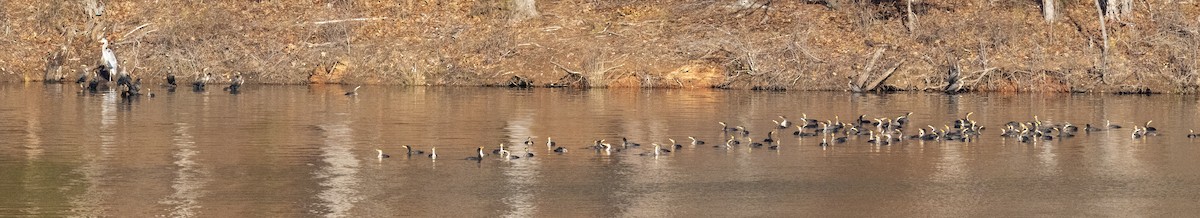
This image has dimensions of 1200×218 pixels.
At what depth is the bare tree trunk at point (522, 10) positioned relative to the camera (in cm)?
5428

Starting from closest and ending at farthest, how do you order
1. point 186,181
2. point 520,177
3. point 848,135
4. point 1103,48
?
point 186,181
point 520,177
point 848,135
point 1103,48

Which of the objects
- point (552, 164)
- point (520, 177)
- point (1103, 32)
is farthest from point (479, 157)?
point (1103, 32)

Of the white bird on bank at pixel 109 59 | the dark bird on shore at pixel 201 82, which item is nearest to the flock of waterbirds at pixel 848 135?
the dark bird on shore at pixel 201 82

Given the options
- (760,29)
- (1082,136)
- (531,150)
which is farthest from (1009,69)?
(531,150)

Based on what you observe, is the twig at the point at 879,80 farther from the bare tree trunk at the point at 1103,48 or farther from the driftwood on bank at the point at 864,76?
the bare tree trunk at the point at 1103,48

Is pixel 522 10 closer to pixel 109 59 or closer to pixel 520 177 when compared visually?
pixel 109 59

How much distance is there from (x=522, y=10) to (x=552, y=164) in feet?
94.3

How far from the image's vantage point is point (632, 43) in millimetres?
51844

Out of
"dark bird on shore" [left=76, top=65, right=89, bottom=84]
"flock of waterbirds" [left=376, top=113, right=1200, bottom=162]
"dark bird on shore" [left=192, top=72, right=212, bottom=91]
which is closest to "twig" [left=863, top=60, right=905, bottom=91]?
"flock of waterbirds" [left=376, top=113, right=1200, bottom=162]

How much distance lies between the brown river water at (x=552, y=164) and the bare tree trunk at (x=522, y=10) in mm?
12705

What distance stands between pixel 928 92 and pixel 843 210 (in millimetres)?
28130

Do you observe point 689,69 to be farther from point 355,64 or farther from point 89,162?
point 89,162

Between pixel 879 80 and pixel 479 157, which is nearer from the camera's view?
pixel 479 157

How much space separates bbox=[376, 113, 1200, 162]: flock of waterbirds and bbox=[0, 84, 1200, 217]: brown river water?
217mm
